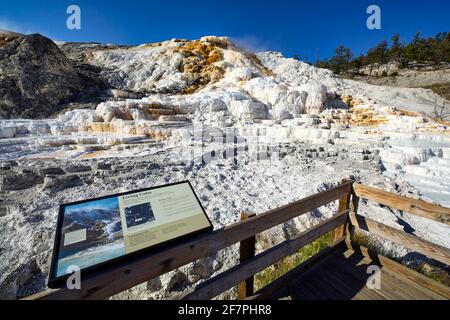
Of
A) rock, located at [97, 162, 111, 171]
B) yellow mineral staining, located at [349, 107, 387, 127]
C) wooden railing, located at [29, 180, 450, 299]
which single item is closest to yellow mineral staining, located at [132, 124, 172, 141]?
rock, located at [97, 162, 111, 171]

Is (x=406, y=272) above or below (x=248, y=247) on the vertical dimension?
below

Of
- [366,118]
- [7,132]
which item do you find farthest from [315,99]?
[7,132]

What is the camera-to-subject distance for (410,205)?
2.46m

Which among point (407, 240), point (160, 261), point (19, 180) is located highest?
point (160, 261)

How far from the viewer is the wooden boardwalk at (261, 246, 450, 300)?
2.33 m

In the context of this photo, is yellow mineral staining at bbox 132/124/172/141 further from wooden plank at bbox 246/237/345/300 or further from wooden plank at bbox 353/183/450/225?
wooden plank at bbox 353/183/450/225

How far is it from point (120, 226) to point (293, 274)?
191cm

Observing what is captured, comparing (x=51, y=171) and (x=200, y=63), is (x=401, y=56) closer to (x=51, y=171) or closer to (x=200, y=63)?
(x=200, y=63)

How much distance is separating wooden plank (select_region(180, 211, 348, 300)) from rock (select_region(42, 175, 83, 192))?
4.80 meters

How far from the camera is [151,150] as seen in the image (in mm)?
8469
